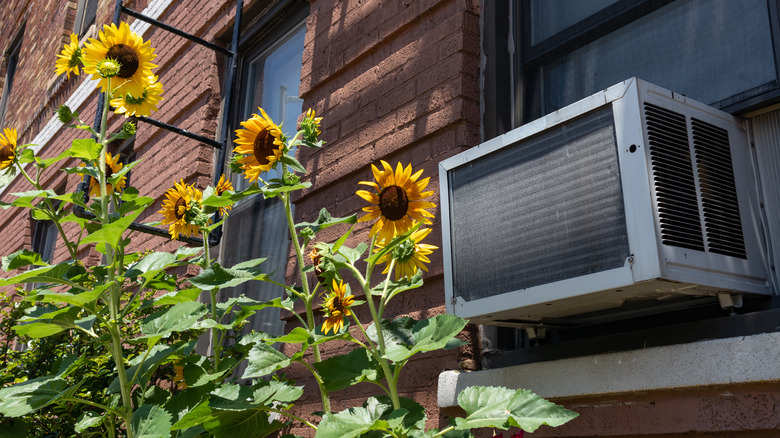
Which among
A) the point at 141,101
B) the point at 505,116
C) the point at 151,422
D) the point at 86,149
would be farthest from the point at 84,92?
the point at 151,422

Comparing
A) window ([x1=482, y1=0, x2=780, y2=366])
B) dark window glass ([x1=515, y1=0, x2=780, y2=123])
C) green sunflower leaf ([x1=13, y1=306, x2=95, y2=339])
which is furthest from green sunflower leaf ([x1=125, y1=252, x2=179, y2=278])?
dark window glass ([x1=515, y1=0, x2=780, y2=123])

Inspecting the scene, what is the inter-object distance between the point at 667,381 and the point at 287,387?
0.94 meters

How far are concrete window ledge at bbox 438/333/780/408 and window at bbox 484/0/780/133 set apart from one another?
0.69 m

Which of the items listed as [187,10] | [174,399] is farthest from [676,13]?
[187,10]

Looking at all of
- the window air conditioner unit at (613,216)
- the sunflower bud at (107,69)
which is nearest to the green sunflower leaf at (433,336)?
the window air conditioner unit at (613,216)

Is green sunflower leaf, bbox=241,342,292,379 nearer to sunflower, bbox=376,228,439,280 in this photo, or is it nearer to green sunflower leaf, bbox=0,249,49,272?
sunflower, bbox=376,228,439,280

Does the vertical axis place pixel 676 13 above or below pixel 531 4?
below

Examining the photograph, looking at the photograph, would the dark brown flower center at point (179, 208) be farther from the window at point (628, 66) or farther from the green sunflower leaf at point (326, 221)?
the window at point (628, 66)

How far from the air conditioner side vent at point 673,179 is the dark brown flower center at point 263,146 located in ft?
3.22

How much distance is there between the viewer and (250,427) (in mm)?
1860

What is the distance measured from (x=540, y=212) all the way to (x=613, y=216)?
0.76 ft

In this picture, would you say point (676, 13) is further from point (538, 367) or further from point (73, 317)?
point (73, 317)

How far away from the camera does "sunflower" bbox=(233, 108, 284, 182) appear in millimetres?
2002

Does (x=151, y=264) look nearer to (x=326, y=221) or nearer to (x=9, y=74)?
(x=326, y=221)
